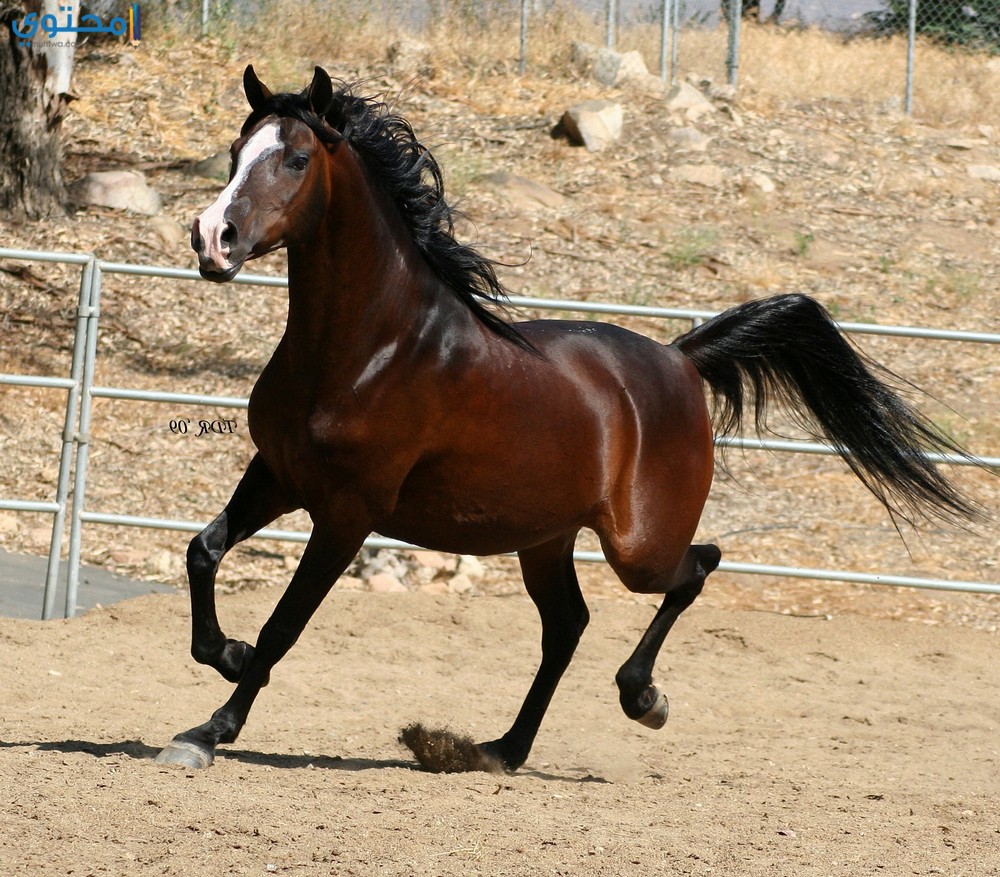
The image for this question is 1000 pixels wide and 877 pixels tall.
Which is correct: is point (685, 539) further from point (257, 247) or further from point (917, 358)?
point (917, 358)

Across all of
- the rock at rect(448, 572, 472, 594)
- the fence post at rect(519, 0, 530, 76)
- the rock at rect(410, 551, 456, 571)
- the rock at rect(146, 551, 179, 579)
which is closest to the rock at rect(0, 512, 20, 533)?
the rock at rect(146, 551, 179, 579)

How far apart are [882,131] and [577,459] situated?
1093cm

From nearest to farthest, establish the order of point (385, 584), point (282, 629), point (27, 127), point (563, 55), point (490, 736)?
point (282, 629)
point (490, 736)
point (385, 584)
point (27, 127)
point (563, 55)

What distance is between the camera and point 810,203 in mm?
12281

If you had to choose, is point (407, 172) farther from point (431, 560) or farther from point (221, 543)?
point (431, 560)

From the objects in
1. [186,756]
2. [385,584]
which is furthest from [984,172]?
[186,756]

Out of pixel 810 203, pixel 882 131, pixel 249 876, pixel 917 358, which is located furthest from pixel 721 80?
pixel 249 876

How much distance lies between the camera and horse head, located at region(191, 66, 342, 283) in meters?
3.06

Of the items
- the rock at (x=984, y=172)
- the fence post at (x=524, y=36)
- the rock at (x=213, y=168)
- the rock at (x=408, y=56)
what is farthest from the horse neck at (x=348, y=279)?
the rock at (x=984, y=172)

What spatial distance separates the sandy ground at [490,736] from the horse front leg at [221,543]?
350mm

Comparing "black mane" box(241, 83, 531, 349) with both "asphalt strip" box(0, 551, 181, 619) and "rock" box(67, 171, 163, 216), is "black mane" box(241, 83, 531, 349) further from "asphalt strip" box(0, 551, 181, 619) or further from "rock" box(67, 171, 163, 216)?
"rock" box(67, 171, 163, 216)

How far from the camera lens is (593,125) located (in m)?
12.6

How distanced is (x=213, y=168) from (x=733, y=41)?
18.6 ft

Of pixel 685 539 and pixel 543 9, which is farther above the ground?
pixel 543 9
